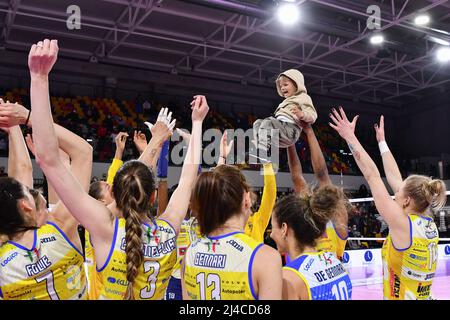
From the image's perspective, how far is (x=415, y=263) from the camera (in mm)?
2592

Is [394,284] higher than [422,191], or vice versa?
[422,191]

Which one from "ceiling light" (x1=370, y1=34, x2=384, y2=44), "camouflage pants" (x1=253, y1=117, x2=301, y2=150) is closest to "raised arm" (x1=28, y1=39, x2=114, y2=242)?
"camouflage pants" (x1=253, y1=117, x2=301, y2=150)

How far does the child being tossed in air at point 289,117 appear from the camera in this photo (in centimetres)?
283

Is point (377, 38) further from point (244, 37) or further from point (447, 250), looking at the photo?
point (447, 250)

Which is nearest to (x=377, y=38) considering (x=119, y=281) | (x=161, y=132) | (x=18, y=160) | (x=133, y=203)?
(x=161, y=132)

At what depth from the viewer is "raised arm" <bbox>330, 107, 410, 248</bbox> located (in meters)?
2.34

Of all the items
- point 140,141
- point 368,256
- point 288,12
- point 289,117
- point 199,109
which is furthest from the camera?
point 288,12

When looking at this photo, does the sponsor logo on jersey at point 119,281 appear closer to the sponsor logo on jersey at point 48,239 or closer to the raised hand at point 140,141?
the sponsor logo on jersey at point 48,239

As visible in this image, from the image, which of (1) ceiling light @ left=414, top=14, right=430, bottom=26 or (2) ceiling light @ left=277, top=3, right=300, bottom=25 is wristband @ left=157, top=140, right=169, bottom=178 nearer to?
(2) ceiling light @ left=277, top=3, right=300, bottom=25

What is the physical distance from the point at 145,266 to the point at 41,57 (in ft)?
3.02

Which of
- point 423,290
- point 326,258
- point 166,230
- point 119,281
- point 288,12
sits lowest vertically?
point 423,290
